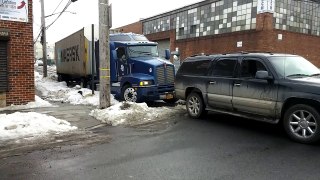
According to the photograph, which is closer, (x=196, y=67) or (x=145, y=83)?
(x=196, y=67)

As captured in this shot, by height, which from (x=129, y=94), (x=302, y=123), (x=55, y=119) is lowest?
(x=55, y=119)

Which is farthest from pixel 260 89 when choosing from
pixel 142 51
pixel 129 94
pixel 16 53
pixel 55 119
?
pixel 16 53

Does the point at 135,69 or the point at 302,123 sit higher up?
the point at 135,69

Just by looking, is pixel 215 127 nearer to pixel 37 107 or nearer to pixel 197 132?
pixel 197 132

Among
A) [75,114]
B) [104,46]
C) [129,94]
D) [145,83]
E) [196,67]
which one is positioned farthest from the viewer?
[129,94]

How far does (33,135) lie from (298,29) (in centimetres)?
2357

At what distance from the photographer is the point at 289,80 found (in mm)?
7371

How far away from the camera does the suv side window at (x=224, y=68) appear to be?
8.92 m

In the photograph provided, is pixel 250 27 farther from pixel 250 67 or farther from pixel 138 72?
pixel 250 67

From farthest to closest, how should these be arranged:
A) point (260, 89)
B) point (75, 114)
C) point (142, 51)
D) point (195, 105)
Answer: point (142, 51), point (75, 114), point (195, 105), point (260, 89)

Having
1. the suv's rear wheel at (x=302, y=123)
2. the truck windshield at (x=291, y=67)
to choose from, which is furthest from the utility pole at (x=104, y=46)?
the suv's rear wheel at (x=302, y=123)

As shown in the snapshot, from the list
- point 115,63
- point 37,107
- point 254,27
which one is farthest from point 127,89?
point 254,27

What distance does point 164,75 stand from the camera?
43.9 feet

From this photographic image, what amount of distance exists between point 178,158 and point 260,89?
292 centimetres
